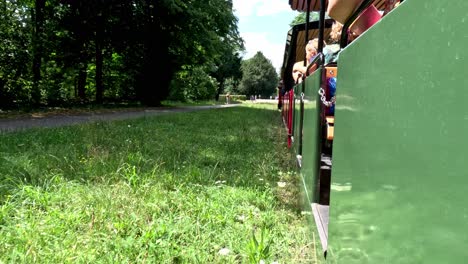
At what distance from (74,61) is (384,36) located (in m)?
20.4

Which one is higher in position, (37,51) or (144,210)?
(37,51)

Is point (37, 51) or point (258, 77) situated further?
point (258, 77)

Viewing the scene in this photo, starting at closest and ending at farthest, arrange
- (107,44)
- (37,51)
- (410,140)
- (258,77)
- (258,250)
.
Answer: (410,140) < (258,250) < (37,51) < (107,44) < (258,77)

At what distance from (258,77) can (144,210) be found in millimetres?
81831

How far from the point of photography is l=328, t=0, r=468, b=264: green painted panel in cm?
57

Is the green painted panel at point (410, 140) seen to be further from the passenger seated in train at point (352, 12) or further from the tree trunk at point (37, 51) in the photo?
the tree trunk at point (37, 51)

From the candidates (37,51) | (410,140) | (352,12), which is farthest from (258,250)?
(37,51)

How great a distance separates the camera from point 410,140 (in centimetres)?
76

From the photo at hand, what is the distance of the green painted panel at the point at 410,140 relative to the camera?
0.57 metres

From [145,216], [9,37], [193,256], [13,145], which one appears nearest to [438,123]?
[193,256]

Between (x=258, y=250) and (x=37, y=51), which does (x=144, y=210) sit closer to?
(x=258, y=250)

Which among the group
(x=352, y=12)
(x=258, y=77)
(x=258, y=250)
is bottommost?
(x=258, y=250)

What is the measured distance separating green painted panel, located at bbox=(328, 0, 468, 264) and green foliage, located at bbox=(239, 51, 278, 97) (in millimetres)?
81946

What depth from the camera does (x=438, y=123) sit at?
24.6 inches
